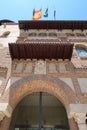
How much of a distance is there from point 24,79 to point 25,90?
18.5 inches

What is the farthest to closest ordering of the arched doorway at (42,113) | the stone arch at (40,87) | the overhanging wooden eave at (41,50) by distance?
the overhanging wooden eave at (41,50) < the arched doorway at (42,113) < the stone arch at (40,87)

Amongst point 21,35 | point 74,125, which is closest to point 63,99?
point 74,125

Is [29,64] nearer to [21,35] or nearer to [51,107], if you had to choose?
[51,107]

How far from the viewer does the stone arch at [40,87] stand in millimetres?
7180

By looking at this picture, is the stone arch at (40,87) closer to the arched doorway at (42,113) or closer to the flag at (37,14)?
the arched doorway at (42,113)

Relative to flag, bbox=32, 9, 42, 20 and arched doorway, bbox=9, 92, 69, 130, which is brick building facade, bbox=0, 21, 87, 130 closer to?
arched doorway, bbox=9, 92, 69, 130

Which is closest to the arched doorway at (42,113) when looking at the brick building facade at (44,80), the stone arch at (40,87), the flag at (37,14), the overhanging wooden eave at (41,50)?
the brick building facade at (44,80)

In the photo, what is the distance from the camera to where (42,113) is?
8875mm

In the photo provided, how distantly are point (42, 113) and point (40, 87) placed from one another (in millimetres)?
1612

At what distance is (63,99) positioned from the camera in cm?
745

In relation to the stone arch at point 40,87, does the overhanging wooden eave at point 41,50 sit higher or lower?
higher

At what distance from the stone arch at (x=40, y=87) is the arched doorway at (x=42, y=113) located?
30.3 inches

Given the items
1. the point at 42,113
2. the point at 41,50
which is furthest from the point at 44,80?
the point at 42,113

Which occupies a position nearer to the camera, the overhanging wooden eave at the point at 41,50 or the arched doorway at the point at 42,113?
the arched doorway at the point at 42,113
